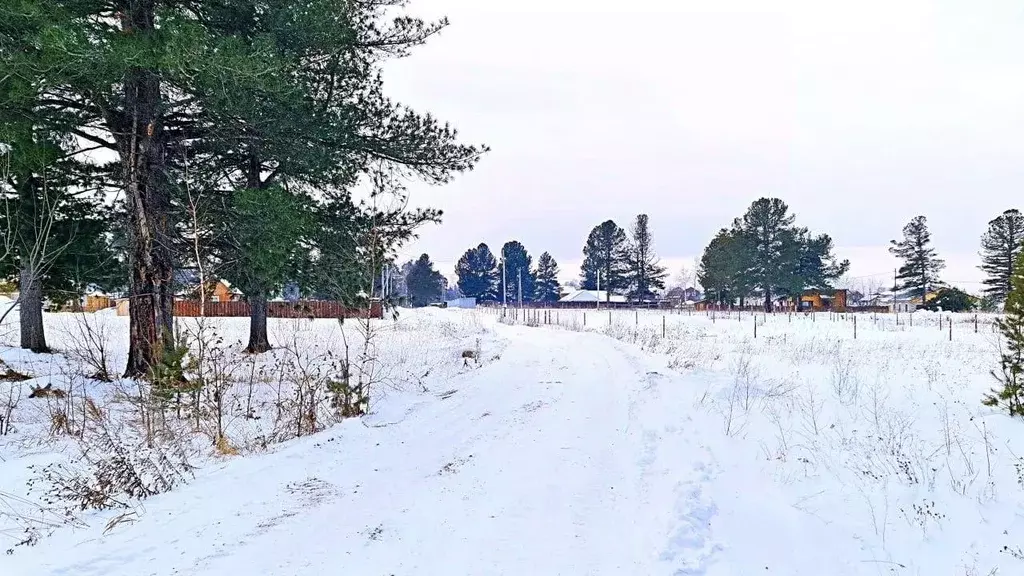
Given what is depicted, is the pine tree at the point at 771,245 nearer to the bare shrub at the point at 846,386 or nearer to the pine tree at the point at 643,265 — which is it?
the pine tree at the point at 643,265

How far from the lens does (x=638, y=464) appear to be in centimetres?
530


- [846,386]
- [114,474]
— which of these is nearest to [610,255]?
[846,386]

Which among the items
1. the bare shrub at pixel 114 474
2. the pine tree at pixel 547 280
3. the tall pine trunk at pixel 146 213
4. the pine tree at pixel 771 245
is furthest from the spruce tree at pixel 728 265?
the bare shrub at pixel 114 474

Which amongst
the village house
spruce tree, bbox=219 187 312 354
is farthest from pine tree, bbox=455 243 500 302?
spruce tree, bbox=219 187 312 354

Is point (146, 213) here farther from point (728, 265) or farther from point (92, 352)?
point (728, 265)

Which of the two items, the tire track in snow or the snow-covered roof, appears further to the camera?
the snow-covered roof

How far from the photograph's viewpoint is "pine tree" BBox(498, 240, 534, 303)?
70681mm

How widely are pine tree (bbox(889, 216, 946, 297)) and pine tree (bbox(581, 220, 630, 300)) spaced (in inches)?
985

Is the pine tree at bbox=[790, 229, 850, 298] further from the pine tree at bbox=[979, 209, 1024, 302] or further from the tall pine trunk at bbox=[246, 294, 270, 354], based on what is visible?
the tall pine trunk at bbox=[246, 294, 270, 354]

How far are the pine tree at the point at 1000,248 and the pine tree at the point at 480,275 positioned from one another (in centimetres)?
4883

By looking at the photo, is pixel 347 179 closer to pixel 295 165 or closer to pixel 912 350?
pixel 295 165

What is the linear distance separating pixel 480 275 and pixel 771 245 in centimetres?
3679

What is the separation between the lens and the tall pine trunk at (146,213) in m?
8.66

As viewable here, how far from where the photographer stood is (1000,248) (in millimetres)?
41156
